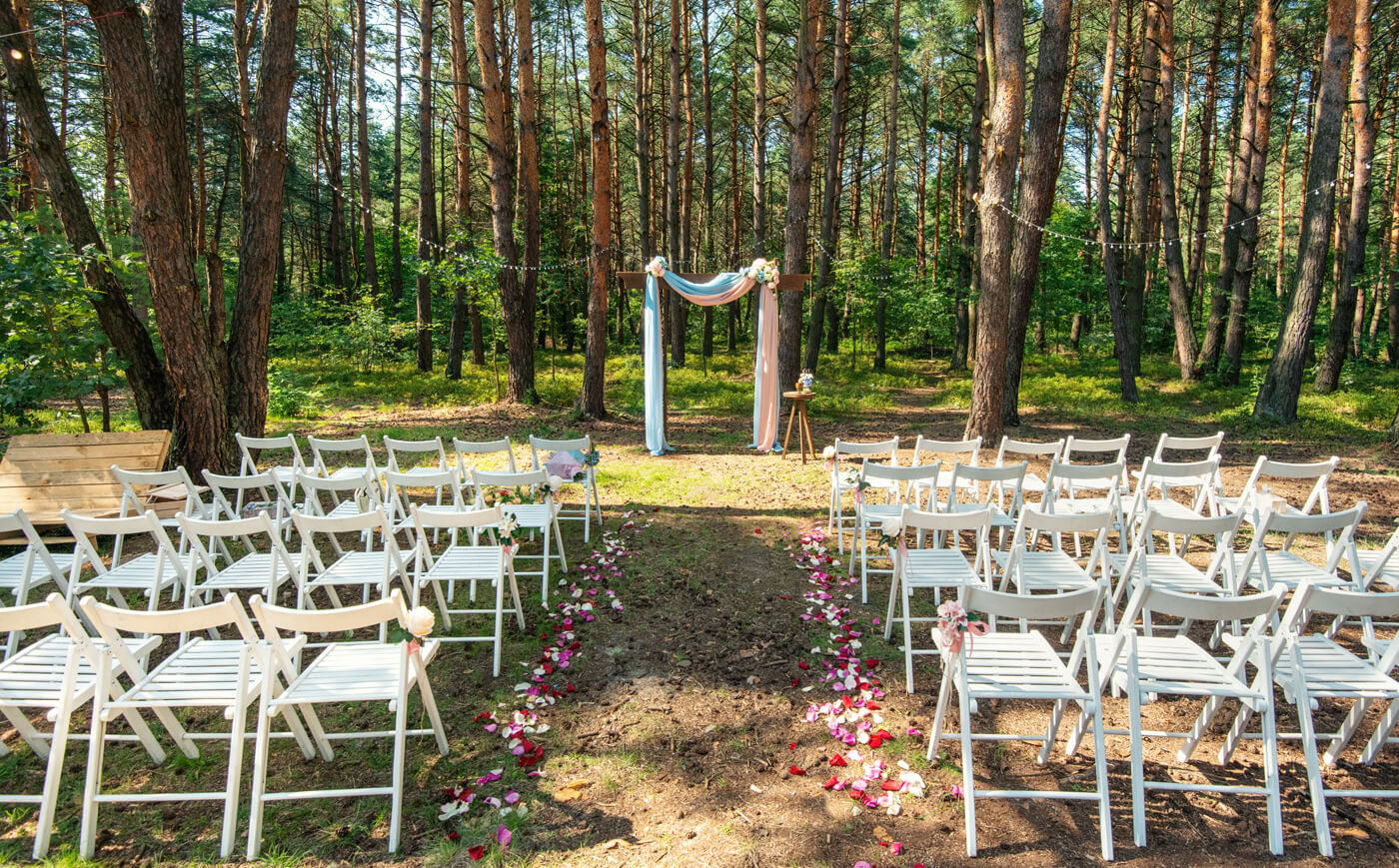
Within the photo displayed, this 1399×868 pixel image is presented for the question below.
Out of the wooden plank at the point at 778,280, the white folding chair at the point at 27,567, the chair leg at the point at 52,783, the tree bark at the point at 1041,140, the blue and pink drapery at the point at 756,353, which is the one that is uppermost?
the tree bark at the point at 1041,140

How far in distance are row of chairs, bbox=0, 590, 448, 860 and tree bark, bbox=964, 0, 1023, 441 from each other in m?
7.85

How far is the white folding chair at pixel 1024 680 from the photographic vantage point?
2.67 m

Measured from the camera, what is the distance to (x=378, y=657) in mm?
3113

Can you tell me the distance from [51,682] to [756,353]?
25.6 ft

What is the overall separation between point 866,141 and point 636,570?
22.6 m

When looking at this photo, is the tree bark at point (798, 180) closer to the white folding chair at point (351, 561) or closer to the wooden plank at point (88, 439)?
the white folding chair at point (351, 561)

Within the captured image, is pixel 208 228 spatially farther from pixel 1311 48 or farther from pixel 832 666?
pixel 1311 48

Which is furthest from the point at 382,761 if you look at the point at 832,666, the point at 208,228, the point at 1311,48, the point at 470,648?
the point at 208,228

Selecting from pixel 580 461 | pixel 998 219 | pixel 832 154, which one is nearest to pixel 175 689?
pixel 580 461

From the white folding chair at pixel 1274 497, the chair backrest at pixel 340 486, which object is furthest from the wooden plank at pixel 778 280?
the white folding chair at pixel 1274 497

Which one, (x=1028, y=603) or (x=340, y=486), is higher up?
(x=340, y=486)

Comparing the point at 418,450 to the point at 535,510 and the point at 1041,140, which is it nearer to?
the point at 535,510

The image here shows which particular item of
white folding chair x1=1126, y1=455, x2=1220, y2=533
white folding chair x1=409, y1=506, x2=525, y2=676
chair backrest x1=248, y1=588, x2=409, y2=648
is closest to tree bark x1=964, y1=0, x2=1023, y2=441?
white folding chair x1=1126, y1=455, x2=1220, y2=533

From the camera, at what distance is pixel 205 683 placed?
286 cm
